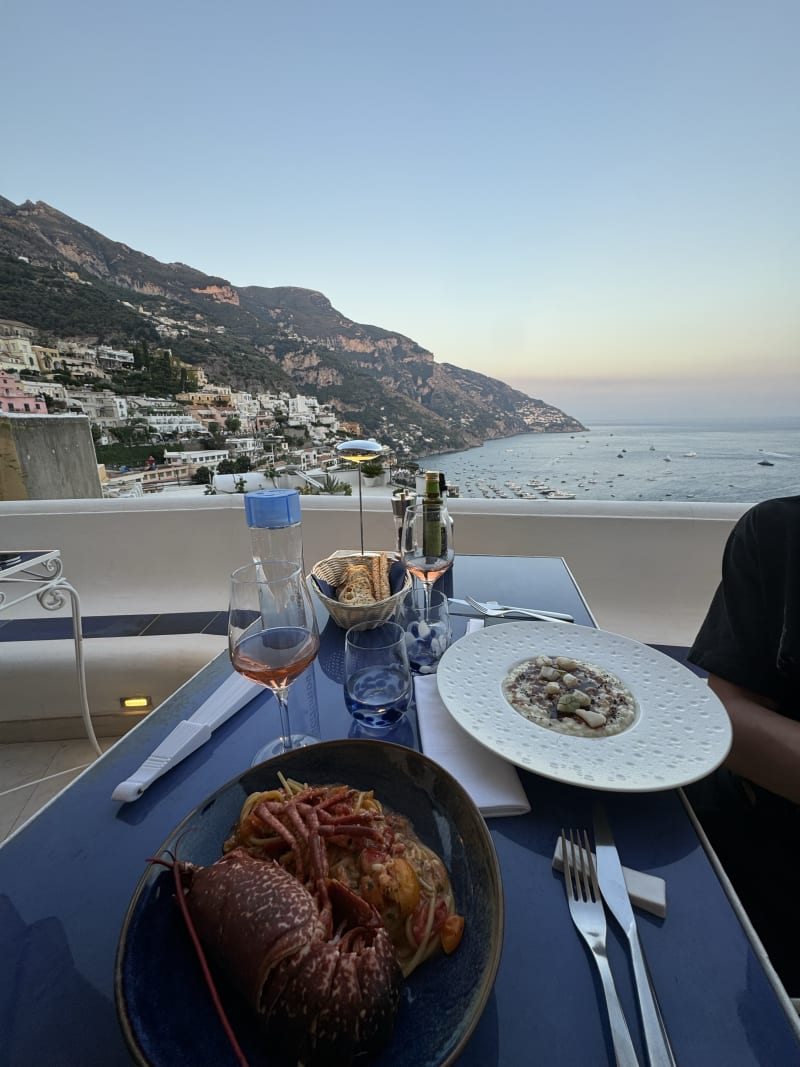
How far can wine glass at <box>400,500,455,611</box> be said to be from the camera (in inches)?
43.3

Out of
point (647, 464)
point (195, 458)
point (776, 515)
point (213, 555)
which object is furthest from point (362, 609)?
point (195, 458)

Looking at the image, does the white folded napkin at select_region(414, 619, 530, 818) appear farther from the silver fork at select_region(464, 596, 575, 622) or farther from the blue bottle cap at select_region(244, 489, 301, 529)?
the blue bottle cap at select_region(244, 489, 301, 529)

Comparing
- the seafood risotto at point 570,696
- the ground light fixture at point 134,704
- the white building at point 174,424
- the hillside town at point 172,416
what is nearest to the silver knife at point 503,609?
the seafood risotto at point 570,696

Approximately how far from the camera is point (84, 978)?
366 mm

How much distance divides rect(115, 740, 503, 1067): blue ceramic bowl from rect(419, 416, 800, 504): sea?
207 cm

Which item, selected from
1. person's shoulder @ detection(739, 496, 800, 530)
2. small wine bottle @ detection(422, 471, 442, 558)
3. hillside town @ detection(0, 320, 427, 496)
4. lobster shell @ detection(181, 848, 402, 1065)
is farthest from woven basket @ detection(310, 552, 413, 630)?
hillside town @ detection(0, 320, 427, 496)

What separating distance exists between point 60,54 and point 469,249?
5024 mm

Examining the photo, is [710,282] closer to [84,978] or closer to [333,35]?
[333,35]

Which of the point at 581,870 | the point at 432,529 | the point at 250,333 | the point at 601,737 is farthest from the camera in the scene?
the point at 250,333

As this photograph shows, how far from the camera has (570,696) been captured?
2.18 ft

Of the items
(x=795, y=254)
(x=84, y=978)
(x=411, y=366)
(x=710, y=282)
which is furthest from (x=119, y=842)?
(x=710, y=282)

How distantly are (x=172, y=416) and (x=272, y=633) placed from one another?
13.7ft

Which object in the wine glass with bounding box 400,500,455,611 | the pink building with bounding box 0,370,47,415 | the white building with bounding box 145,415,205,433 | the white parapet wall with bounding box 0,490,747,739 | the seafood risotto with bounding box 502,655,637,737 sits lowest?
the white parapet wall with bounding box 0,490,747,739

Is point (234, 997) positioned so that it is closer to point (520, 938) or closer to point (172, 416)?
point (520, 938)
